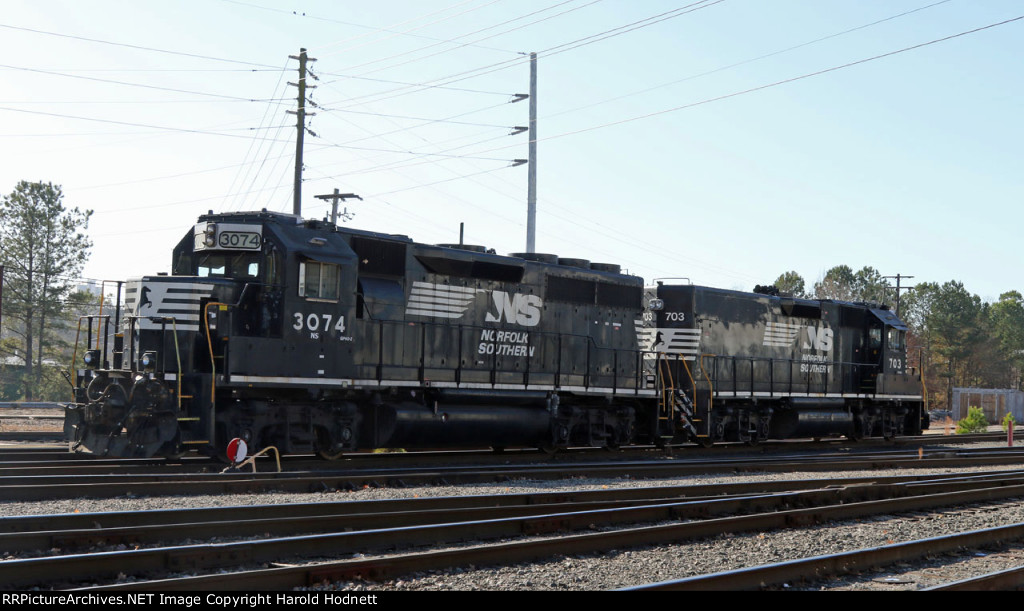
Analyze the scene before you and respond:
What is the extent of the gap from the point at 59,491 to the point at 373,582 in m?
5.49

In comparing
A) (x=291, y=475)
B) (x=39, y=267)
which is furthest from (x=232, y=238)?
(x=39, y=267)

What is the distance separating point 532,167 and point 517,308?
27.9 feet

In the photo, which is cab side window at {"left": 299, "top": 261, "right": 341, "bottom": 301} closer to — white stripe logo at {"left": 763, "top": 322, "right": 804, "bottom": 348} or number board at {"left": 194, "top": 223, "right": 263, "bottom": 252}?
number board at {"left": 194, "top": 223, "right": 263, "bottom": 252}

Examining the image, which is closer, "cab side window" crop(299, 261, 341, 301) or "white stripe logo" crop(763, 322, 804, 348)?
"cab side window" crop(299, 261, 341, 301)

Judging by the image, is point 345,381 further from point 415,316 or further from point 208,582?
point 208,582

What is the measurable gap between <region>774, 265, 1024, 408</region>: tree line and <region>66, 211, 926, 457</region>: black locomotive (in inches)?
2024

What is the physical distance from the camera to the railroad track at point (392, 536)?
257 inches

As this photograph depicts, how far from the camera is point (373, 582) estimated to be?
6.79m

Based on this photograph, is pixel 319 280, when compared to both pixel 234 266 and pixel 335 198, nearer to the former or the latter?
pixel 234 266

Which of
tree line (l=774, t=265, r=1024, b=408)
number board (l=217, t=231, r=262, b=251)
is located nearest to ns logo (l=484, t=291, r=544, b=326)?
number board (l=217, t=231, r=262, b=251)

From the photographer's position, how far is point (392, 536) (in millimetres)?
8133

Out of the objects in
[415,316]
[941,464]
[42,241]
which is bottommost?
[941,464]

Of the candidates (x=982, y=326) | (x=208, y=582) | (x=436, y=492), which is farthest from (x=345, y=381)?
(x=982, y=326)

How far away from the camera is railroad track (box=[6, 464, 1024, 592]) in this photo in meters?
6.54
